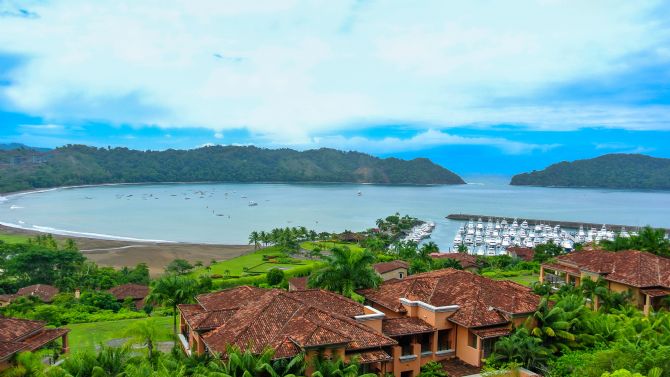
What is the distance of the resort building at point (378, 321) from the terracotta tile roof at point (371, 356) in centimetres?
3

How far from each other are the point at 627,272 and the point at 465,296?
9773mm

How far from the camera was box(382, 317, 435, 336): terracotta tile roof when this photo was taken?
1570 centimetres

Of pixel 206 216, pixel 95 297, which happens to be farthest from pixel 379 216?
pixel 95 297

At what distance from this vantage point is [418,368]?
16.0 metres

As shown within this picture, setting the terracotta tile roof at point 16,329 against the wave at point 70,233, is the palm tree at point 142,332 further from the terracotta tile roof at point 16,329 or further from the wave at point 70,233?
the wave at point 70,233

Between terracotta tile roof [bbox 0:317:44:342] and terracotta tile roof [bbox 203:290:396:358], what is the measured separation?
19.7ft

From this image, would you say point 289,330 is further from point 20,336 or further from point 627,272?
point 627,272

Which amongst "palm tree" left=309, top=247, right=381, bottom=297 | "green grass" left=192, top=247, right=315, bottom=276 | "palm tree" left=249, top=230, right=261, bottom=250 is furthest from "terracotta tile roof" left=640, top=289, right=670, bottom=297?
"palm tree" left=249, top=230, right=261, bottom=250

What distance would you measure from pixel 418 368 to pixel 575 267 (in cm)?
1310

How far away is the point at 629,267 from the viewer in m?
22.8

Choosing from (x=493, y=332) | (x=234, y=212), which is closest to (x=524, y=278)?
(x=493, y=332)

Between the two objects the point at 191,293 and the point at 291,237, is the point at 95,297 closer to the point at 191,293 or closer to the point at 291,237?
the point at 191,293

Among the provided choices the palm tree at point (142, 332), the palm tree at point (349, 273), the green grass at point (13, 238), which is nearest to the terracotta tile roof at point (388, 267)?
the palm tree at point (349, 273)

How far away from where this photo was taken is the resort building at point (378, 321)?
13359 mm
